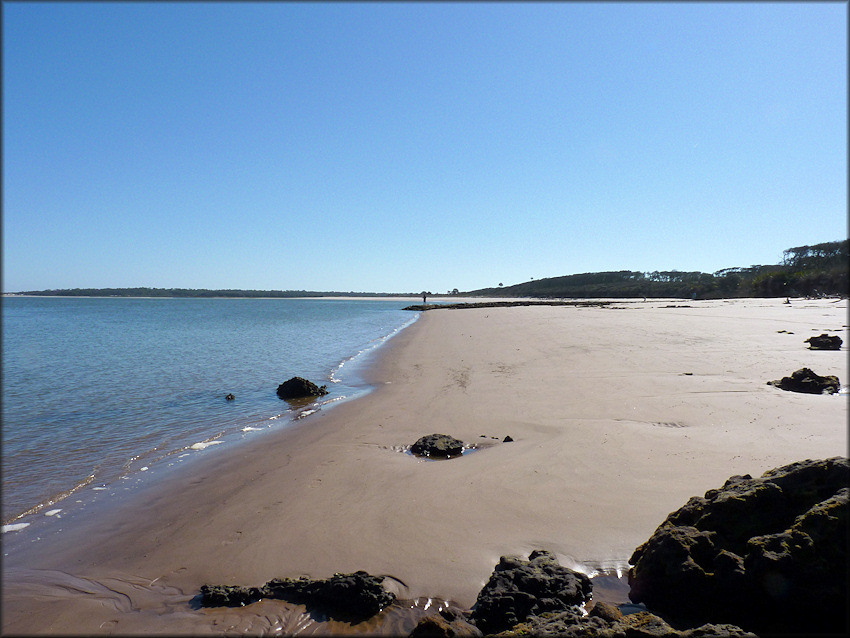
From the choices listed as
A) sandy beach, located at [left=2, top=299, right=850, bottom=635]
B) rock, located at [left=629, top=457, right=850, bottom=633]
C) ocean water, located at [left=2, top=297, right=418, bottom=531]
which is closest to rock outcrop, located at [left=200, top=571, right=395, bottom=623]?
sandy beach, located at [left=2, top=299, right=850, bottom=635]

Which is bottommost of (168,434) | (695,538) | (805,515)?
(168,434)

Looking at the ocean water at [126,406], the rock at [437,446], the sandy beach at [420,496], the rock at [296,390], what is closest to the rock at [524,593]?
the sandy beach at [420,496]

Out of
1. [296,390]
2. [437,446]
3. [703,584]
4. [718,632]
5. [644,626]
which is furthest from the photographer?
[296,390]

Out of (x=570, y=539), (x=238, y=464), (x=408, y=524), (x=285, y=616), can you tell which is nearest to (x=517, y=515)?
(x=570, y=539)

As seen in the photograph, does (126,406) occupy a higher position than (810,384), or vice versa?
(810,384)

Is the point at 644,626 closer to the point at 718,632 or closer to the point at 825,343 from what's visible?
the point at 718,632

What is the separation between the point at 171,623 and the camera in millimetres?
3477

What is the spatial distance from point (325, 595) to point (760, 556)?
3118 millimetres

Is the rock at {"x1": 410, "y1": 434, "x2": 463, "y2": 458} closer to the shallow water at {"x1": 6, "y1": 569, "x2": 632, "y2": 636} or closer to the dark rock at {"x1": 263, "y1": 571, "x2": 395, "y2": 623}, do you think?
the shallow water at {"x1": 6, "y1": 569, "x2": 632, "y2": 636}

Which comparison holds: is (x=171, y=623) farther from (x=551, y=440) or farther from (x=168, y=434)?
(x=168, y=434)

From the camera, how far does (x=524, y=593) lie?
328cm

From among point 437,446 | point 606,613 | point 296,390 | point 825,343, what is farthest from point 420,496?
point 825,343

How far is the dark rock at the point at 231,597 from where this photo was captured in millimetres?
3651

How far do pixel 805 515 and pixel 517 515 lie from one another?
8.39 ft
